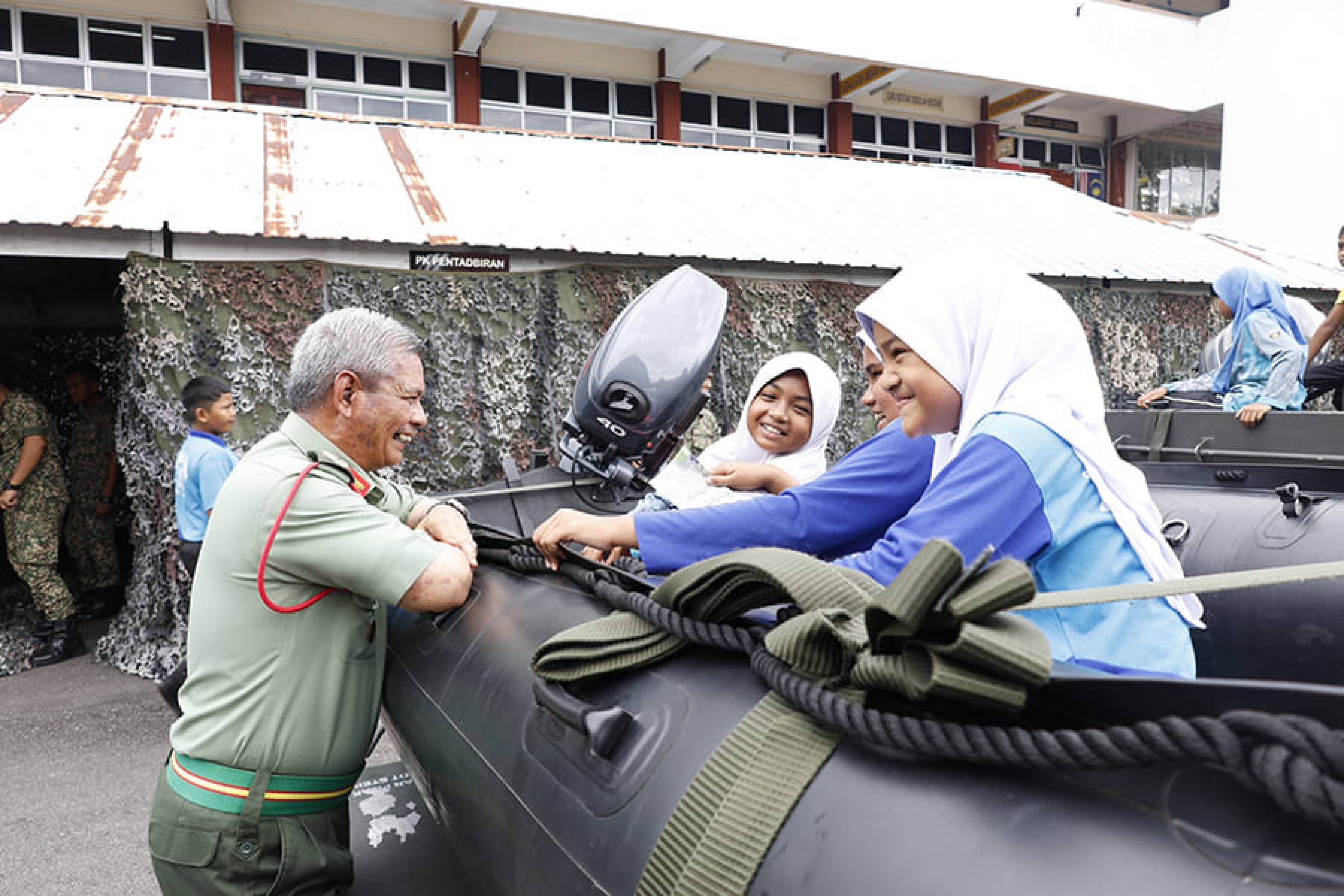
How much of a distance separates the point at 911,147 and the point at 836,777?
16344 millimetres

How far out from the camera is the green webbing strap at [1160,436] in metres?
4.51

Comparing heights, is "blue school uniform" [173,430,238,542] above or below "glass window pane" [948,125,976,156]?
below

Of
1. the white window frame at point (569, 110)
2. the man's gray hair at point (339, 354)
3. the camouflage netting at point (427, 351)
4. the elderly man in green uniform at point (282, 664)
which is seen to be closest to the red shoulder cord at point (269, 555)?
the elderly man in green uniform at point (282, 664)

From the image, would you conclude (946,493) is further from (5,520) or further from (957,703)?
(5,520)

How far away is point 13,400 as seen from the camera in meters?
5.59

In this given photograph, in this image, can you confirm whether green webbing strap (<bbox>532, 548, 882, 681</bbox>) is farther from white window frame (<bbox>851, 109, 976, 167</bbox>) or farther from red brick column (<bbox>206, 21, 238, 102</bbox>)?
white window frame (<bbox>851, 109, 976, 167</bbox>)

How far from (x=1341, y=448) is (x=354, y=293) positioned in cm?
535

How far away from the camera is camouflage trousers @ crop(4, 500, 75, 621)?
5516mm

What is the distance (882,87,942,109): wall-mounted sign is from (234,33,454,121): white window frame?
25.0 feet

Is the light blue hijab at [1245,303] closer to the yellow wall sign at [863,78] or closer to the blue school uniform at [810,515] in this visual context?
the blue school uniform at [810,515]

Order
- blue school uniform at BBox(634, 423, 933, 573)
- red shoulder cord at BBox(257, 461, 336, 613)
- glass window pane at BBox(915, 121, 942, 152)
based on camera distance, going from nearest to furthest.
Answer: red shoulder cord at BBox(257, 461, 336, 613)
blue school uniform at BBox(634, 423, 933, 573)
glass window pane at BBox(915, 121, 942, 152)

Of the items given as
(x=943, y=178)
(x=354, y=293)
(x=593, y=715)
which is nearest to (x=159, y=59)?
(x=354, y=293)

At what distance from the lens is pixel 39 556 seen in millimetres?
5547

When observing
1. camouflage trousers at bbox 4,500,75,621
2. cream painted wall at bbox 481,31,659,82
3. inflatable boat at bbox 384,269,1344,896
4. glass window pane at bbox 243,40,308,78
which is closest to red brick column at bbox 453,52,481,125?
cream painted wall at bbox 481,31,659,82
